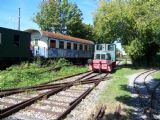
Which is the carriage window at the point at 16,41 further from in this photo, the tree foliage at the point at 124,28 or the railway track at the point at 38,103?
the railway track at the point at 38,103

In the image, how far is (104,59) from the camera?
26.1m

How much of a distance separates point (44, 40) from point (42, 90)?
1689 cm

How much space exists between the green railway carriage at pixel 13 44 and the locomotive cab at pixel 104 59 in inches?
266

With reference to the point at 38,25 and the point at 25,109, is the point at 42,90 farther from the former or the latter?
the point at 38,25

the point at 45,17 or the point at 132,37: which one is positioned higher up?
the point at 45,17

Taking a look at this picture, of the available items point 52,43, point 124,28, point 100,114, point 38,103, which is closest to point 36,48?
point 52,43

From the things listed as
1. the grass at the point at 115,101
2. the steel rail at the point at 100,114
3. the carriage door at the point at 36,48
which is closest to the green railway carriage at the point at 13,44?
the carriage door at the point at 36,48

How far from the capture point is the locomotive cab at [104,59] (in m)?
24.5

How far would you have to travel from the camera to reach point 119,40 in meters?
34.8

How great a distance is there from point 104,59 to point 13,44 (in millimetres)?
8461

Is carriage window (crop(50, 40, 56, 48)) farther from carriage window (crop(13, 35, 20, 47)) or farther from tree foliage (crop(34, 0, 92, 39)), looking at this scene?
tree foliage (crop(34, 0, 92, 39))

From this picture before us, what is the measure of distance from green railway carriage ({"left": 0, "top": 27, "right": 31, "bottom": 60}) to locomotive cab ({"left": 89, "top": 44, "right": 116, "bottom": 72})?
675 cm

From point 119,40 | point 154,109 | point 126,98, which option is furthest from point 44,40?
point 154,109

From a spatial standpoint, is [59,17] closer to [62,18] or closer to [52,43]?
[62,18]
